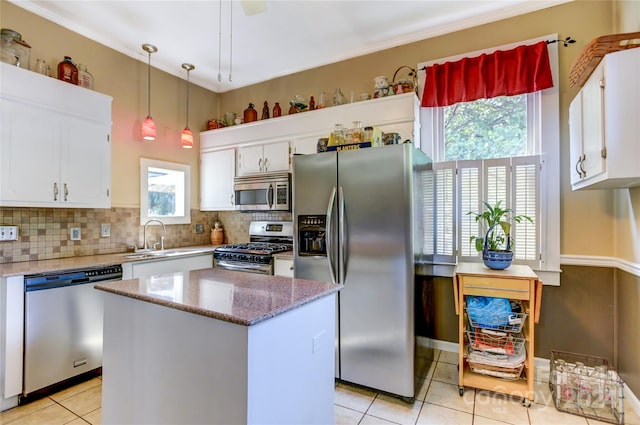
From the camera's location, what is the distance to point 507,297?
2229 millimetres

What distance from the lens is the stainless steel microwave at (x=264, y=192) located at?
11.6 ft

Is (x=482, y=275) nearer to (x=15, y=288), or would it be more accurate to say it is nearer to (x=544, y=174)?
(x=544, y=174)

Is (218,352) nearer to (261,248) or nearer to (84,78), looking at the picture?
(261,248)

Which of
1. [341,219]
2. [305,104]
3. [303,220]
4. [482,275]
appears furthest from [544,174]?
[305,104]

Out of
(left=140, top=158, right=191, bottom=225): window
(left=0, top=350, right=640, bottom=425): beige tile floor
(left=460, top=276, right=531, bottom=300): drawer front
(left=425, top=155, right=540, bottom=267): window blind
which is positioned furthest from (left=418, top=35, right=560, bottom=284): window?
(left=140, top=158, right=191, bottom=225): window

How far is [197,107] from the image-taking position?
13.8ft

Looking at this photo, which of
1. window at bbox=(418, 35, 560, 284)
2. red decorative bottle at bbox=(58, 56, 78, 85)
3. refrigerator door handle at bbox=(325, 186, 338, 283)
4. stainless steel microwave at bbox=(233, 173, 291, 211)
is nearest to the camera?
refrigerator door handle at bbox=(325, 186, 338, 283)

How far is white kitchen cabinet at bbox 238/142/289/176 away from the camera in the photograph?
142 inches

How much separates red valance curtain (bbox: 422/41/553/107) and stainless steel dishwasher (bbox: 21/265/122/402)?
326 centimetres

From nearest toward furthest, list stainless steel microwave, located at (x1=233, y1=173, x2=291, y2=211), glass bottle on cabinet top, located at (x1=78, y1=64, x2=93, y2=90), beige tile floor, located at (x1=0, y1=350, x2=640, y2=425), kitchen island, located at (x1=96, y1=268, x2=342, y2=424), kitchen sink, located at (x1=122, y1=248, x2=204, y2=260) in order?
kitchen island, located at (x1=96, y1=268, x2=342, y2=424)
beige tile floor, located at (x1=0, y1=350, x2=640, y2=425)
glass bottle on cabinet top, located at (x1=78, y1=64, x2=93, y2=90)
kitchen sink, located at (x1=122, y1=248, x2=204, y2=260)
stainless steel microwave, located at (x1=233, y1=173, x2=291, y2=211)

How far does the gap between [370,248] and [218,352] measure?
1.37 m

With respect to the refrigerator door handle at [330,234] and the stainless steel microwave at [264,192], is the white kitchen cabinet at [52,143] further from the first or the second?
the refrigerator door handle at [330,234]

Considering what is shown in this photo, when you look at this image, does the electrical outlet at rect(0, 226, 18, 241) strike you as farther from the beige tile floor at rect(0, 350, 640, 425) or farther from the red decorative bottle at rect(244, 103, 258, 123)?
the red decorative bottle at rect(244, 103, 258, 123)

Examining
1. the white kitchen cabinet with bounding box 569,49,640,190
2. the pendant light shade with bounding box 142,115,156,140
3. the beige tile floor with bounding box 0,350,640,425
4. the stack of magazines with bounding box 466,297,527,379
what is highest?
the pendant light shade with bounding box 142,115,156,140
